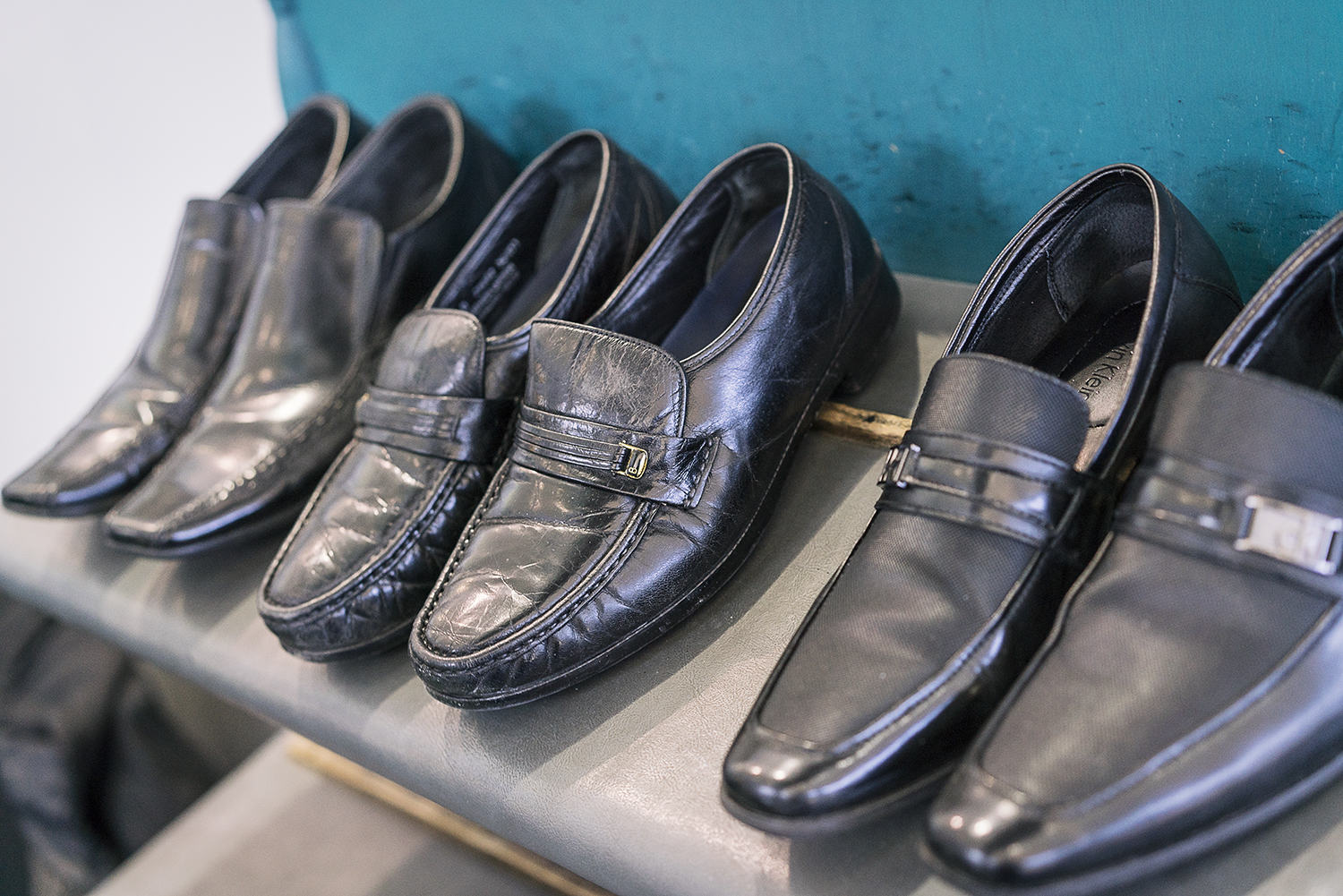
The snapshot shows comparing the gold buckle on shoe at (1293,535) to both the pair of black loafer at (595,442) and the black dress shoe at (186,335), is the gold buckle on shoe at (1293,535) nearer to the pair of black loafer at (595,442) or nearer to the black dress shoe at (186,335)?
the pair of black loafer at (595,442)

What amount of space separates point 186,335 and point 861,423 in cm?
79

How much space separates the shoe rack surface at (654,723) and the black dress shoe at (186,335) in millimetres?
122

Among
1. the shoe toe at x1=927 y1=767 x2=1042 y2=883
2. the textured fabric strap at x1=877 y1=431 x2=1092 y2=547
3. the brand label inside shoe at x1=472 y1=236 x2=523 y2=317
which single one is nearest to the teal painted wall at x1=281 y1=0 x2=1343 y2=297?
the brand label inside shoe at x1=472 y1=236 x2=523 y2=317

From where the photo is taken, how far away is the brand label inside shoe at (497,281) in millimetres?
938

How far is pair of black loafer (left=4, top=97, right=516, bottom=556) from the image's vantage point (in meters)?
0.87

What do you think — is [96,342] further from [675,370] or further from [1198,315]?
[1198,315]

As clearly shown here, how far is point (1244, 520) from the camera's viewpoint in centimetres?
43

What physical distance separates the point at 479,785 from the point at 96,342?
1.81 meters

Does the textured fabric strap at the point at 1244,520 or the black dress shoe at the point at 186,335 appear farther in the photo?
the black dress shoe at the point at 186,335

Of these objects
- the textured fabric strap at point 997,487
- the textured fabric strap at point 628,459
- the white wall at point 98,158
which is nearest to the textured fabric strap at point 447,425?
the textured fabric strap at point 628,459

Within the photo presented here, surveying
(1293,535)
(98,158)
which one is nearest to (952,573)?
(1293,535)

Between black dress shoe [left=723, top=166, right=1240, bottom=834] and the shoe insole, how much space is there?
0.28m

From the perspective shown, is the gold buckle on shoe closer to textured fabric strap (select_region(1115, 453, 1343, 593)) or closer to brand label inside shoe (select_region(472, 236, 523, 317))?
textured fabric strap (select_region(1115, 453, 1343, 593))

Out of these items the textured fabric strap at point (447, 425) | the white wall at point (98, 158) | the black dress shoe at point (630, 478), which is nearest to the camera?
the black dress shoe at point (630, 478)
